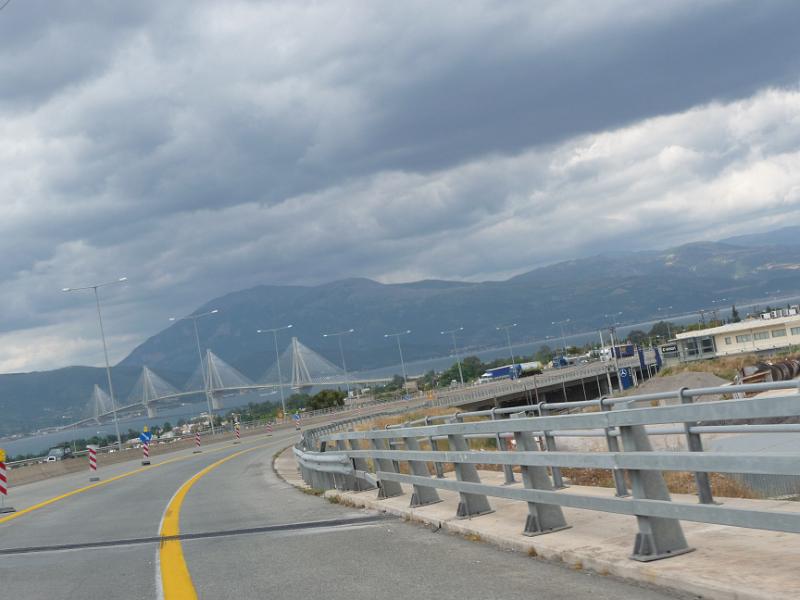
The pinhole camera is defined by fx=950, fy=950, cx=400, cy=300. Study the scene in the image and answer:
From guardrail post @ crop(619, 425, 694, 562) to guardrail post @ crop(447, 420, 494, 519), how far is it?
356 cm

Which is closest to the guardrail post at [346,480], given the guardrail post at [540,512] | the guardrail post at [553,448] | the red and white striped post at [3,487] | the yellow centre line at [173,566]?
the yellow centre line at [173,566]

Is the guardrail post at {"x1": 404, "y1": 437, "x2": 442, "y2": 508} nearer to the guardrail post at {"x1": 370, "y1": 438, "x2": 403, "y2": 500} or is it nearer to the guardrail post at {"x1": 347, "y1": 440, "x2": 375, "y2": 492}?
the guardrail post at {"x1": 370, "y1": 438, "x2": 403, "y2": 500}

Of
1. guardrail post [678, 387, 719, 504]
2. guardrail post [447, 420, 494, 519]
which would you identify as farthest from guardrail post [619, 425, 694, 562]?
guardrail post [447, 420, 494, 519]

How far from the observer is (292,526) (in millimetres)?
13141

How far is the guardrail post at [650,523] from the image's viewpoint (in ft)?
23.0

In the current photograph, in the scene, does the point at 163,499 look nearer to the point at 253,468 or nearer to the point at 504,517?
the point at 253,468

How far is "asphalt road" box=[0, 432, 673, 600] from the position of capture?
25.2 ft

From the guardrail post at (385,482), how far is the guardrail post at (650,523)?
6.84 metres

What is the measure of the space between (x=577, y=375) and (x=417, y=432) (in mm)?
114335

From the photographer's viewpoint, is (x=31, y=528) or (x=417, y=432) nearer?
(x=417, y=432)

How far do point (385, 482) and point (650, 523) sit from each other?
732 cm

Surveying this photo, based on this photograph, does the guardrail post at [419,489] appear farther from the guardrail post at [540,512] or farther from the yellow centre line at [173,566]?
the guardrail post at [540,512]

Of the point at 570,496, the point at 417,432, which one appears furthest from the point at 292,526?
the point at 570,496

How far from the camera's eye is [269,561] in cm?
1002
